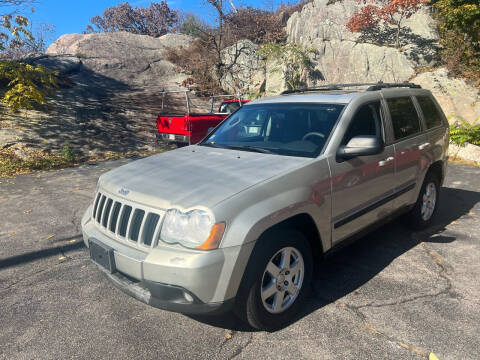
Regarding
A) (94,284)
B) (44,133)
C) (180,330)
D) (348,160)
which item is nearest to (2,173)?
(44,133)

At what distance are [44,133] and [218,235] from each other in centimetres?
1141

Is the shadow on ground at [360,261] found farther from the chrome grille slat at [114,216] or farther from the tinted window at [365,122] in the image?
the tinted window at [365,122]

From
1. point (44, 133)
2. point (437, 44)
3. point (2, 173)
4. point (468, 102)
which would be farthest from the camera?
point (437, 44)

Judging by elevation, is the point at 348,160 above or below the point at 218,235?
above

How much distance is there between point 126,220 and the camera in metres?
2.81

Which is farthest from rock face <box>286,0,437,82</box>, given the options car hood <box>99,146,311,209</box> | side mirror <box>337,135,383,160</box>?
car hood <box>99,146,311,209</box>

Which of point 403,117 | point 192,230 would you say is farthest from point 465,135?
point 192,230

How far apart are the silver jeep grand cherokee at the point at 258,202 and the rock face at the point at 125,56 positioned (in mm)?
19221

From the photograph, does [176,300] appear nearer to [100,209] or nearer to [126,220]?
[126,220]

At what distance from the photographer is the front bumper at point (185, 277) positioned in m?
2.40

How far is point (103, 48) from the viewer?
23.5 meters

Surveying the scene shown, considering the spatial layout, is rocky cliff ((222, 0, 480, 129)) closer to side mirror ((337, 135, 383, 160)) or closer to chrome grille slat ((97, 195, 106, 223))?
side mirror ((337, 135, 383, 160))

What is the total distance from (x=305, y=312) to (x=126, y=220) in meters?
1.65

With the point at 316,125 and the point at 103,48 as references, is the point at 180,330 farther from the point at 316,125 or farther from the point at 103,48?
the point at 103,48
